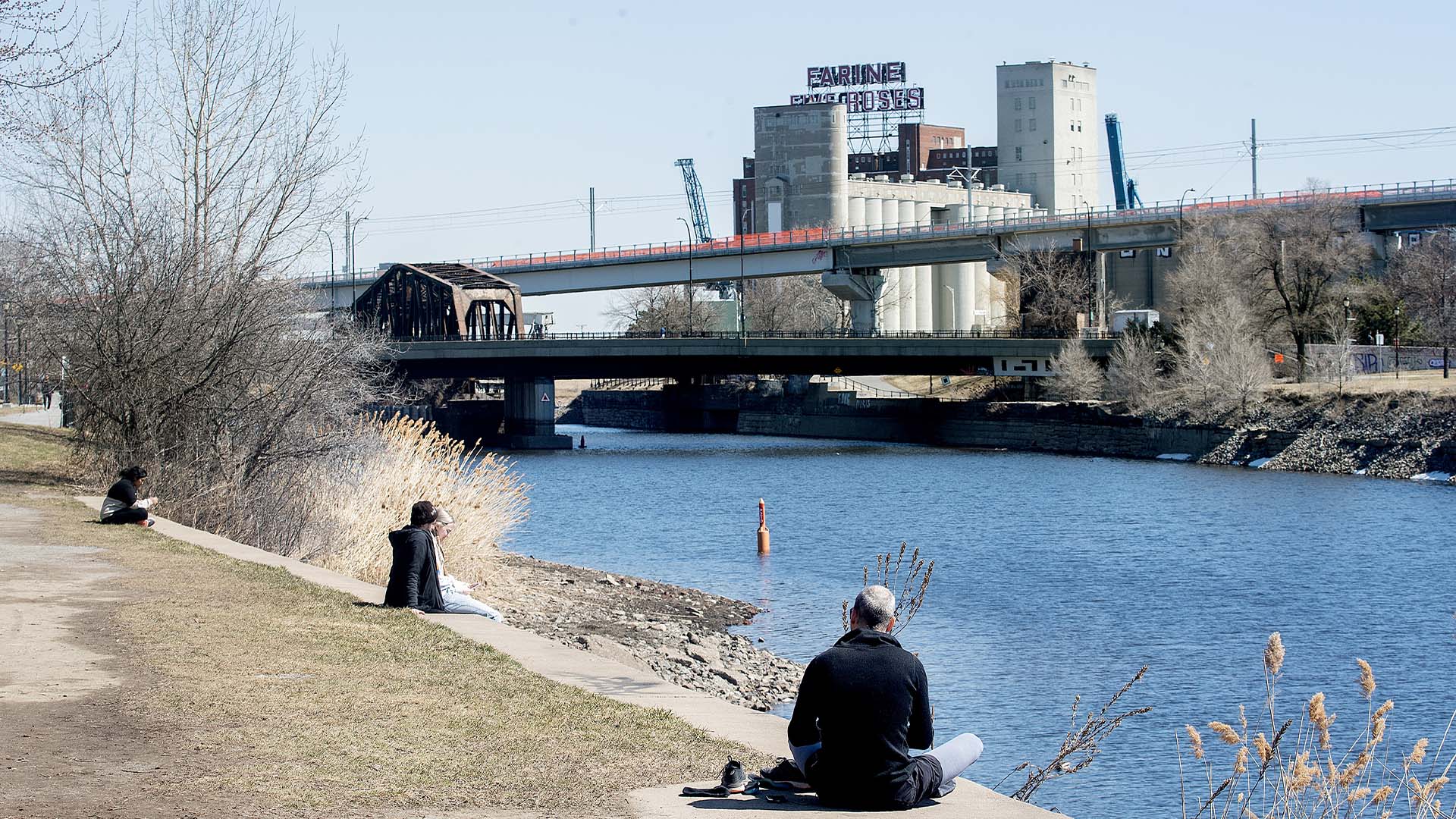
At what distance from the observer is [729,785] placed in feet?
28.2

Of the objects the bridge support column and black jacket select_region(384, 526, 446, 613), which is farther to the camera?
the bridge support column

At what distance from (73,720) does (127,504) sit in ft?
42.5

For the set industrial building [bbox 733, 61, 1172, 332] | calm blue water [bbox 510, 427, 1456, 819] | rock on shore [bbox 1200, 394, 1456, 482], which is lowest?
calm blue water [bbox 510, 427, 1456, 819]

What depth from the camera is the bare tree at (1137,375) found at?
8169cm

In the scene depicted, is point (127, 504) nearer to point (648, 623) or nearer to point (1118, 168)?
point (648, 623)

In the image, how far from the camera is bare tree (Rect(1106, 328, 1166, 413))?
3216 inches

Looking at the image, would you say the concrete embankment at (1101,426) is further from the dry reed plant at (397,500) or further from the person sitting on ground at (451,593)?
the person sitting on ground at (451,593)

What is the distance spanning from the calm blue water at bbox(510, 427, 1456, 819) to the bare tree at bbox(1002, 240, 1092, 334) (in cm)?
3255

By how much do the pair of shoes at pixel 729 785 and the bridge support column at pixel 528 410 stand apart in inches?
3504

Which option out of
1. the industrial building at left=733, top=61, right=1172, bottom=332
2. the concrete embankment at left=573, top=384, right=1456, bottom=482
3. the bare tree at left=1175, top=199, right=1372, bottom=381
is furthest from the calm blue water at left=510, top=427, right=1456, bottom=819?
the industrial building at left=733, top=61, right=1172, bottom=332

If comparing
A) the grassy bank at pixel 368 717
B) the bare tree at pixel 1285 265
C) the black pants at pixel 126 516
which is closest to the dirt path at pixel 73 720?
the grassy bank at pixel 368 717

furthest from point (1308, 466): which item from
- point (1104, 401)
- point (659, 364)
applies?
point (659, 364)

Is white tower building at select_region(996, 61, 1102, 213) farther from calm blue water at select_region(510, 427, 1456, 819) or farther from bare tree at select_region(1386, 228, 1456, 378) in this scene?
calm blue water at select_region(510, 427, 1456, 819)

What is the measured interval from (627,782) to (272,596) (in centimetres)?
826
